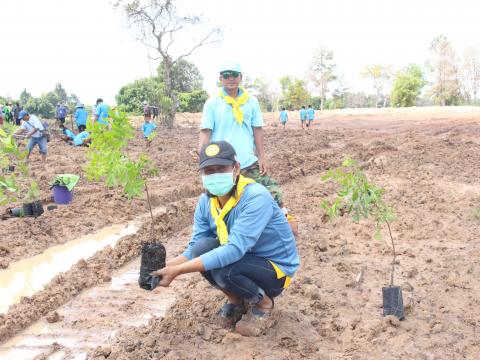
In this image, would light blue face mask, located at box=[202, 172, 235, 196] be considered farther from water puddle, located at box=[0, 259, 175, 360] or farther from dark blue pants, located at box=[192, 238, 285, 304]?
water puddle, located at box=[0, 259, 175, 360]

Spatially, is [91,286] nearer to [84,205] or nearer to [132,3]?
[84,205]

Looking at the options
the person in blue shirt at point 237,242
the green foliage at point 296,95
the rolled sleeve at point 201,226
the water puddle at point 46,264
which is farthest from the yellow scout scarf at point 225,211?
the green foliage at point 296,95

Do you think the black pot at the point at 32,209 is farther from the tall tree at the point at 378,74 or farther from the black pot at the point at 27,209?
the tall tree at the point at 378,74

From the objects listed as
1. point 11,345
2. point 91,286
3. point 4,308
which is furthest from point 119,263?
point 11,345

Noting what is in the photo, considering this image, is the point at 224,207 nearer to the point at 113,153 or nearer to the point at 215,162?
the point at 215,162

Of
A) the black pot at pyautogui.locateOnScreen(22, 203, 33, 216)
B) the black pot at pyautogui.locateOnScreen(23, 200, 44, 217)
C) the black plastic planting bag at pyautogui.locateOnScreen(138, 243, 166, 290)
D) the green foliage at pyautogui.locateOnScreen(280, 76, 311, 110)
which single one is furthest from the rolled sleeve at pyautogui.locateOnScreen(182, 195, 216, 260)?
the green foliage at pyautogui.locateOnScreen(280, 76, 311, 110)

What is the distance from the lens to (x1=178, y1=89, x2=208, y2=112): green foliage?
125 feet

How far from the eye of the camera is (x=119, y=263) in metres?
5.23

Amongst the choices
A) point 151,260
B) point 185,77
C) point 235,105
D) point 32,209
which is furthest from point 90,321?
point 185,77

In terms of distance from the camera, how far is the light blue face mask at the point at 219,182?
2877 mm

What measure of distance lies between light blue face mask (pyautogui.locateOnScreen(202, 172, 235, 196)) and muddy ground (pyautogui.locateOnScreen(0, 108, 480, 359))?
0.96 meters

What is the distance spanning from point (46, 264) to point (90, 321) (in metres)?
2.07

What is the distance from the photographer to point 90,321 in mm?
3840

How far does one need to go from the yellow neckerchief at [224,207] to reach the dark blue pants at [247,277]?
17 centimetres
